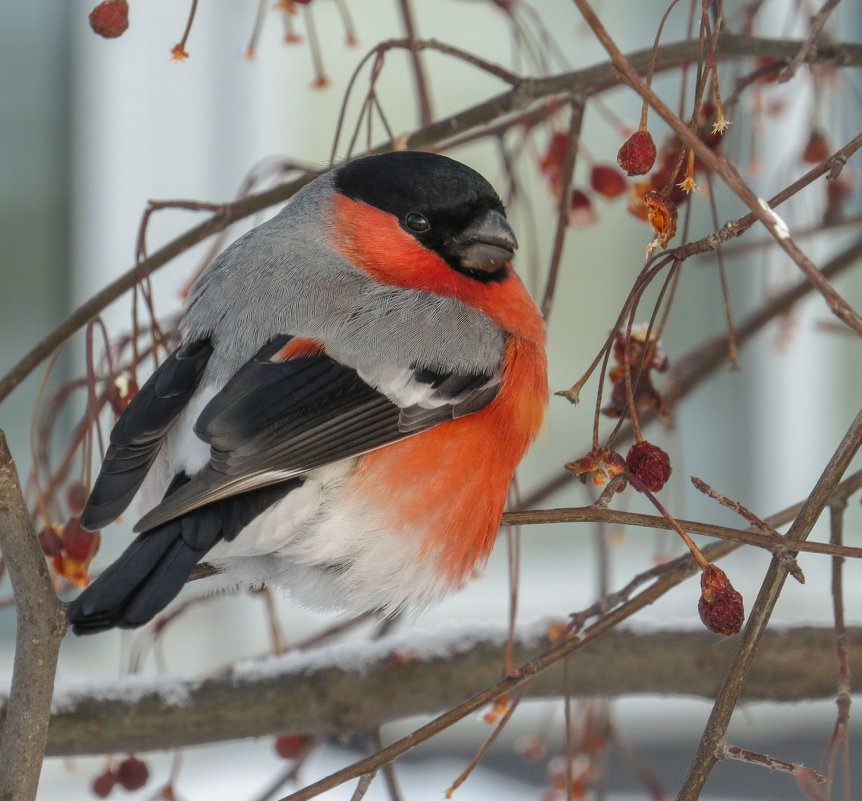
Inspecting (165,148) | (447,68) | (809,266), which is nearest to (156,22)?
(165,148)

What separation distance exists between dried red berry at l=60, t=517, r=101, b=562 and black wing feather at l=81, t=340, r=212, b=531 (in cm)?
20

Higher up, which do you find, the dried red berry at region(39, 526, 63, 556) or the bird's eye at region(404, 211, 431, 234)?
the bird's eye at region(404, 211, 431, 234)

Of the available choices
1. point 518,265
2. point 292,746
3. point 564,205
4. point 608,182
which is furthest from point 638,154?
point 518,265

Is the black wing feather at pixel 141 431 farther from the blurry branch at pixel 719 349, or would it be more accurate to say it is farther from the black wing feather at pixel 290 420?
the blurry branch at pixel 719 349

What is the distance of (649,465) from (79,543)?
2.61 ft

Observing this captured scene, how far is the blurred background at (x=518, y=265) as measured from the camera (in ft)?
15.6

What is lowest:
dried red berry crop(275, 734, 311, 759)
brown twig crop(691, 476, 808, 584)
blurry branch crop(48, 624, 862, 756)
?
dried red berry crop(275, 734, 311, 759)

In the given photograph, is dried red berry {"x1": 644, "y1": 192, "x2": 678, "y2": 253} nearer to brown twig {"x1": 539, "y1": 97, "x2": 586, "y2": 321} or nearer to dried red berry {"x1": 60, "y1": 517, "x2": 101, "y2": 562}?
brown twig {"x1": 539, "y1": 97, "x2": 586, "y2": 321}

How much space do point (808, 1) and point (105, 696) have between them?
64.5 inches

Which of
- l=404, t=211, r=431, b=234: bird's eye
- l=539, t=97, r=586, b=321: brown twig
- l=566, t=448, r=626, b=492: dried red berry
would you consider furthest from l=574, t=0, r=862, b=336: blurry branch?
l=404, t=211, r=431, b=234: bird's eye

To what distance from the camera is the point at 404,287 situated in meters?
1.89

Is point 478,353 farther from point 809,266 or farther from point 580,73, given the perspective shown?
point 809,266

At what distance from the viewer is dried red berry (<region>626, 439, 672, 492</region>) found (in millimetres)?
1405

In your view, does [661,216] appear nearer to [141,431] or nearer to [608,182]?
[141,431]
